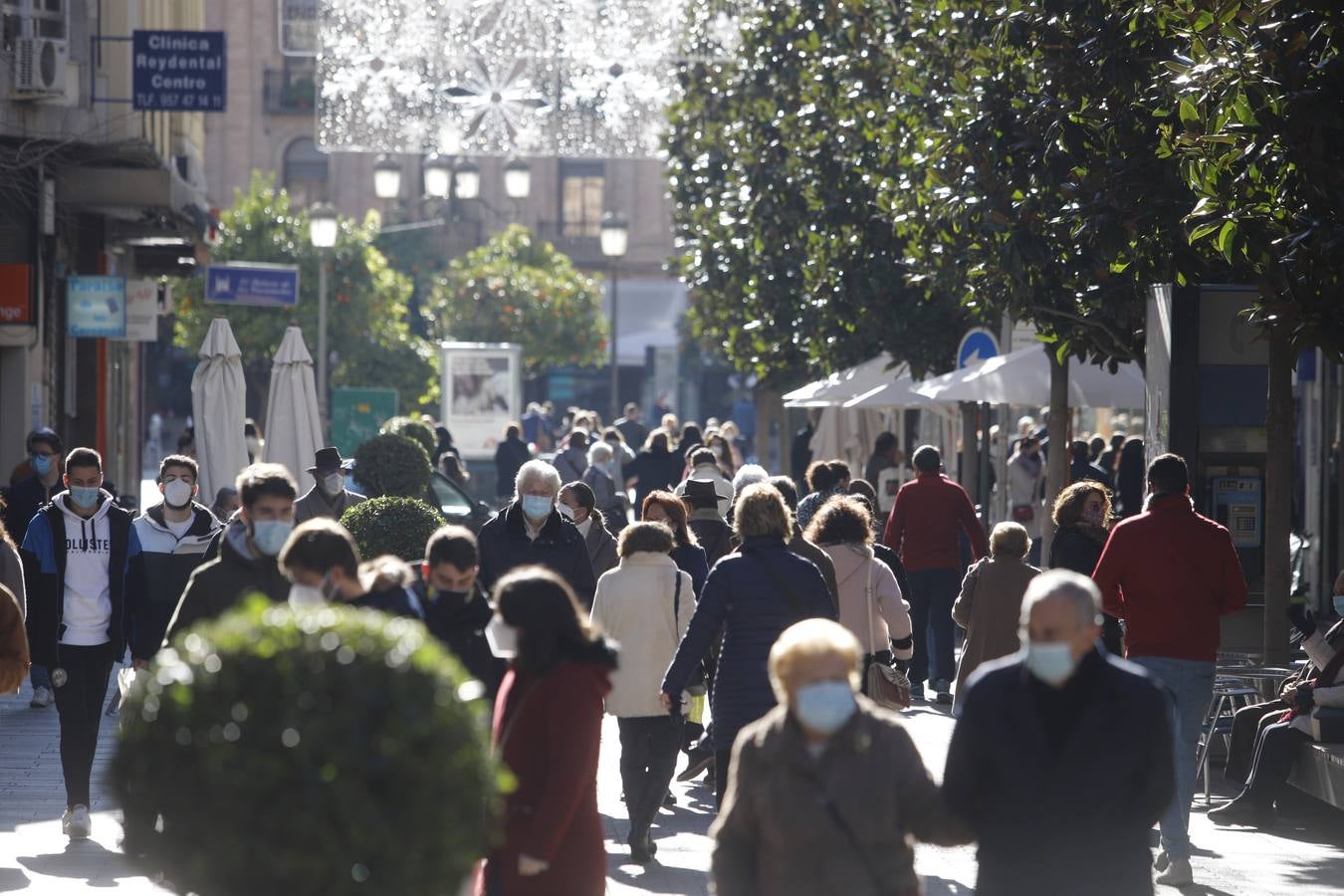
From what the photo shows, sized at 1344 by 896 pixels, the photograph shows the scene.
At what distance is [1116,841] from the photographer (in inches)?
218

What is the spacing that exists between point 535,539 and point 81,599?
2097mm

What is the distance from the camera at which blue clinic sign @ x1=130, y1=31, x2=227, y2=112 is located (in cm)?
2138

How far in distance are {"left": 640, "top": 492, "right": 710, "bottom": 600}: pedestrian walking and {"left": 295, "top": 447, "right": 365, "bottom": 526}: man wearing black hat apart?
2961 millimetres

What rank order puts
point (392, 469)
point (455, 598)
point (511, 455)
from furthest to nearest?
point (511, 455)
point (392, 469)
point (455, 598)

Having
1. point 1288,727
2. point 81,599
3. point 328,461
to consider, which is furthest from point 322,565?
point 328,461

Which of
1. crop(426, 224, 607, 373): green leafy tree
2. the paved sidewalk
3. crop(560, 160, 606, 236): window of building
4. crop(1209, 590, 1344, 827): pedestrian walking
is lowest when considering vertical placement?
the paved sidewalk

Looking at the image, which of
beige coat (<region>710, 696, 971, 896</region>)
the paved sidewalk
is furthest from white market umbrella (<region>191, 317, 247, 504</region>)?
beige coat (<region>710, 696, 971, 896</region>)

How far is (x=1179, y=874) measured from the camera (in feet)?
29.8

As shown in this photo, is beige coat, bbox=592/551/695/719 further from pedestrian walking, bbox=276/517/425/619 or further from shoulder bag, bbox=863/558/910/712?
pedestrian walking, bbox=276/517/425/619

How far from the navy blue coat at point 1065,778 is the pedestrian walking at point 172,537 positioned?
19.8ft

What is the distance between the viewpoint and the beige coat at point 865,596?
1055 centimetres

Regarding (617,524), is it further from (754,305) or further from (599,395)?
(599,395)

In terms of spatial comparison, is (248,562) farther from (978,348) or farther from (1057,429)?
(978,348)

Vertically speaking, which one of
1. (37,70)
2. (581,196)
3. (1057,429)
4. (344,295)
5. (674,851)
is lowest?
(674,851)
